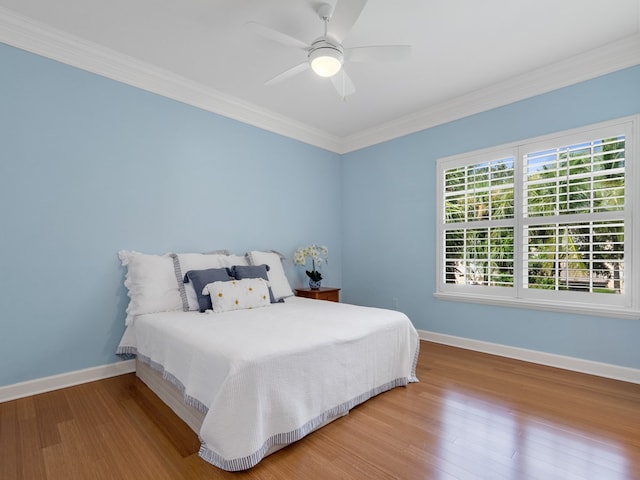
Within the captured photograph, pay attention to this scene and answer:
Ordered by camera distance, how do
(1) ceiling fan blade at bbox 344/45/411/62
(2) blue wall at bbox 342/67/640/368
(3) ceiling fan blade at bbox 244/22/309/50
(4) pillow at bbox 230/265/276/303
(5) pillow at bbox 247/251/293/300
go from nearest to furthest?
(3) ceiling fan blade at bbox 244/22/309/50 < (1) ceiling fan blade at bbox 344/45/411/62 < (2) blue wall at bbox 342/67/640/368 < (4) pillow at bbox 230/265/276/303 < (5) pillow at bbox 247/251/293/300

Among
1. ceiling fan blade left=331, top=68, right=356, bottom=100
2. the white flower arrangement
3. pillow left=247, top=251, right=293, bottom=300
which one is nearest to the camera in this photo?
ceiling fan blade left=331, top=68, right=356, bottom=100

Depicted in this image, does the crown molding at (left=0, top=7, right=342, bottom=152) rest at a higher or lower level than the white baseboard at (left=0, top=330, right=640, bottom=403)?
higher

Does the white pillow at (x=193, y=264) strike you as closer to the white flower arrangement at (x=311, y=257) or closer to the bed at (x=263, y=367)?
the bed at (x=263, y=367)

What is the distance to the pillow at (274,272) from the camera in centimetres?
348

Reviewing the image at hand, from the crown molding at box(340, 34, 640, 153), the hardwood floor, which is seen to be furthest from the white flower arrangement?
the hardwood floor

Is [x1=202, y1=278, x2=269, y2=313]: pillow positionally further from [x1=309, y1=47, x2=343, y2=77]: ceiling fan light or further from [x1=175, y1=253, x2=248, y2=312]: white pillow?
[x1=309, y1=47, x2=343, y2=77]: ceiling fan light

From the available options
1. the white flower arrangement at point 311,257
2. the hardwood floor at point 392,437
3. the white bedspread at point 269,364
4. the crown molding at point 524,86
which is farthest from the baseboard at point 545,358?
the crown molding at point 524,86

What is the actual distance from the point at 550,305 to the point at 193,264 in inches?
130

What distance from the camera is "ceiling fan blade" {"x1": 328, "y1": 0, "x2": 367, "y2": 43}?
5.95 feet

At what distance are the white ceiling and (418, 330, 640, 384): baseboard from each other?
2.49 meters

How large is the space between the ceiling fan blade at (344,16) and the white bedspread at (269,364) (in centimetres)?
192

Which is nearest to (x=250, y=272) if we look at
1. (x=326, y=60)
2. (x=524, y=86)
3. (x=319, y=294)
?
(x=319, y=294)

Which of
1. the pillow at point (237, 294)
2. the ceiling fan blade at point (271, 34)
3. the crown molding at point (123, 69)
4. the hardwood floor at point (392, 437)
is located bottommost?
the hardwood floor at point (392, 437)

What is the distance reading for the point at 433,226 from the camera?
3.88 metres
